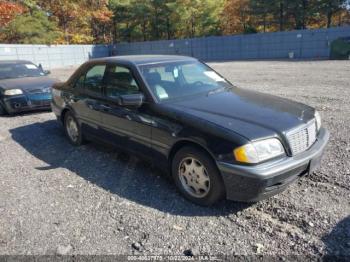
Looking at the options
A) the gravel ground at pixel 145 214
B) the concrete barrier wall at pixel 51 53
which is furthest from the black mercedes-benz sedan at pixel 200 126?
the concrete barrier wall at pixel 51 53

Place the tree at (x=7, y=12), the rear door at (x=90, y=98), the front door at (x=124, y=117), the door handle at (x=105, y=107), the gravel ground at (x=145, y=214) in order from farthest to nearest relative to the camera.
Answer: the tree at (x=7, y=12), the rear door at (x=90, y=98), the door handle at (x=105, y=107), the front door at (x=124, y=117), the gravel ground at (x=145, y=214)

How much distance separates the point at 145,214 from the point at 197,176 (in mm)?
676

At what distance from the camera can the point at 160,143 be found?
145 inches

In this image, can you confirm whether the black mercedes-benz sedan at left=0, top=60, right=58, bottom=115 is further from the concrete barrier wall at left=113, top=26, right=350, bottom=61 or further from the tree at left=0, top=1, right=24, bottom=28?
the concrete barrier wall at left=113, top=26, right=350, bottom=61

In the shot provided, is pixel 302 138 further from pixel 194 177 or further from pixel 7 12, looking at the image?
pixel 7 12

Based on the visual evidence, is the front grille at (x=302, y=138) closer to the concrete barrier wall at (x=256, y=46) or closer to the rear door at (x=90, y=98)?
the rear door at (x=90, y=98)

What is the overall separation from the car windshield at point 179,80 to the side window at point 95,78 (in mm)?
898

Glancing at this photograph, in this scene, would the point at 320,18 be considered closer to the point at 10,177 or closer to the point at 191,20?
the point at 191,20

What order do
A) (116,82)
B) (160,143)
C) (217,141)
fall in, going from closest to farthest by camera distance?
(217,141)
(160,143)
(116,82)

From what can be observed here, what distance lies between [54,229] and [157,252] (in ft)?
3.67

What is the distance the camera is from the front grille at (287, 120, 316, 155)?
310 cm

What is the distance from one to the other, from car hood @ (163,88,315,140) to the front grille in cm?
6

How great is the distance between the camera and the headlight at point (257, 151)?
9.47ft

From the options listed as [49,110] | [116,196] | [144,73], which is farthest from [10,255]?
[49,110]
